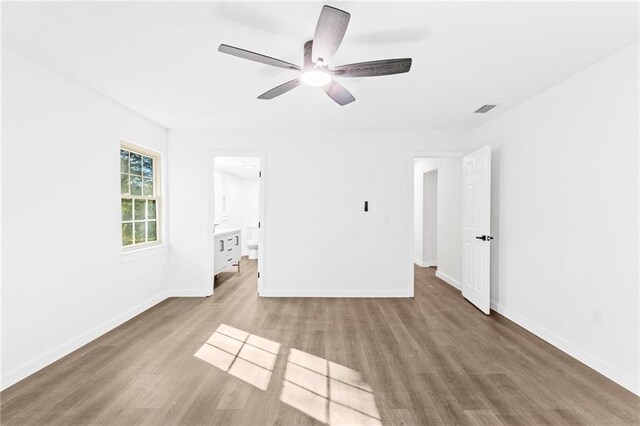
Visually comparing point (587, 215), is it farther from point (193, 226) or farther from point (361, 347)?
point (193, 226)

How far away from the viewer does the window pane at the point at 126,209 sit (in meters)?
3.66

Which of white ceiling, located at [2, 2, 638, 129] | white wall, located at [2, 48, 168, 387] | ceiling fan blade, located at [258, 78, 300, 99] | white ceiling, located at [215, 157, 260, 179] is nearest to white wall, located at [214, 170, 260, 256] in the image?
white ceiling, located at [215, 157, 260, 179]

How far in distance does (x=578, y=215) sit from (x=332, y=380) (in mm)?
2510

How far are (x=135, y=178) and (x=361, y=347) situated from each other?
3430 millimetres

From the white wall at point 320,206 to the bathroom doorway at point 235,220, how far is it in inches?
4.8

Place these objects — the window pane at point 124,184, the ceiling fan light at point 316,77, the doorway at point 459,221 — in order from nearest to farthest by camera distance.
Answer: the ceiling fan light at point 316,77 < the window pane at point 124,184 < the doorway at point 459,221

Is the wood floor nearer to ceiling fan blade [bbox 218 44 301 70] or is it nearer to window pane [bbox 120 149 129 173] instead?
window pane [bbox 120 149 129 173]

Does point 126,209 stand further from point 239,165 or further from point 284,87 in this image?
point 239,165

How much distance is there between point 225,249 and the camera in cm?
532

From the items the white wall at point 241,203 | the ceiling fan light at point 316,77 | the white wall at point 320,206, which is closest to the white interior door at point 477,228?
the white wall at point 320,206

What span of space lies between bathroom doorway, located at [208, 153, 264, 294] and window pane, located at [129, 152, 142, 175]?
917mm

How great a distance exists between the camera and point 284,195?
4465 millimetres

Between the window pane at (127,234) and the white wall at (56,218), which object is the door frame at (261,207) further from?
the white wall at (56,218)

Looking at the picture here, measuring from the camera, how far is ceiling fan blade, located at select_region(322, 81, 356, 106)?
235 cm
